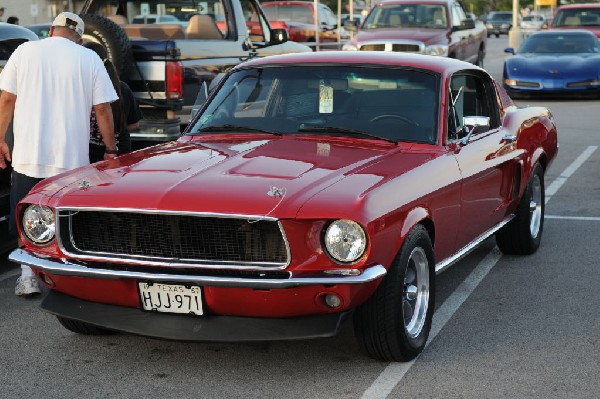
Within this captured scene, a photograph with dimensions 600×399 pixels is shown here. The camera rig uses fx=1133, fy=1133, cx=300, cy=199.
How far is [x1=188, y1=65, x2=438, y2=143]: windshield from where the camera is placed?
666cm

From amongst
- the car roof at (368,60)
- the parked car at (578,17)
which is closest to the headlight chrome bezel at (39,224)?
the car roof at (368,60)

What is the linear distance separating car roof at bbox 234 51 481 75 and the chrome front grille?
6.77 feet

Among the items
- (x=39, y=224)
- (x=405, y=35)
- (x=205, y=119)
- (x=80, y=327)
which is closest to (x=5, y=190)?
(x=205, y=119)

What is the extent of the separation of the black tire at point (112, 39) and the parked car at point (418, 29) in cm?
1156

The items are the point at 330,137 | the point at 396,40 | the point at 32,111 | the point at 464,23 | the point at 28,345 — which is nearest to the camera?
the point at 28,345

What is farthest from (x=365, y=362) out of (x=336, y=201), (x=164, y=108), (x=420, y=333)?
(x=164, y=108)

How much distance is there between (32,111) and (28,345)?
164 centimetres

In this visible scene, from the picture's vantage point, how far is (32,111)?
7.05m

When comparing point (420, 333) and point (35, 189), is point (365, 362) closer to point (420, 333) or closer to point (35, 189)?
point (420, 333)

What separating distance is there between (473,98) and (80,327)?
128 inches

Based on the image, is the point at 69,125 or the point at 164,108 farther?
the point at 164,108

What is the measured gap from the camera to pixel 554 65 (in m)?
21.9

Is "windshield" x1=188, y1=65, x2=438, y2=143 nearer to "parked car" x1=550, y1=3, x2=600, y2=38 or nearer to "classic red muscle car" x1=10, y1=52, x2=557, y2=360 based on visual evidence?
"classic red muscle car" x1=10, y1=52, x2=557, y2=360

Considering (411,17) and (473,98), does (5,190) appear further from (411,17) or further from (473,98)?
(411,17)
